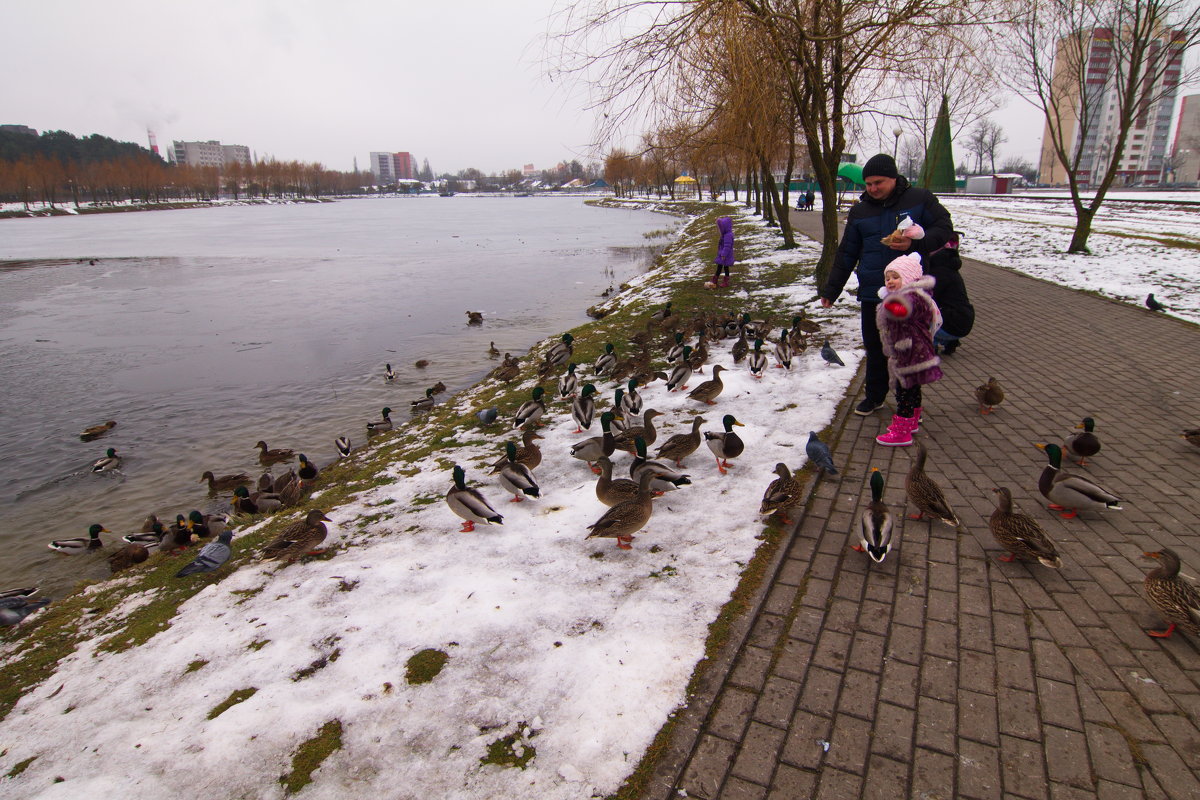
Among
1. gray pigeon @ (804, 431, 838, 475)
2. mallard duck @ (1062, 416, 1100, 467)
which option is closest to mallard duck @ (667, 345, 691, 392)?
gray pigeon @ (804, 431, 838, 475)

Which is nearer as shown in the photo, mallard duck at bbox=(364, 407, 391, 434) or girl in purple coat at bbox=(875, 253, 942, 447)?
girl in purple coat at bbox=(875, 253, 942, 447)

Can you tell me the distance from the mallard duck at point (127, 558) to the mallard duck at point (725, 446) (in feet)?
21.4

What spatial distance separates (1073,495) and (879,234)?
3.10m

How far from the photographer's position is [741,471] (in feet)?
19.4

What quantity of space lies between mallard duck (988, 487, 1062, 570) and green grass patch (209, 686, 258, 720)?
5.20 m

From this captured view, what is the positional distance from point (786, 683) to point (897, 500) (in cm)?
250

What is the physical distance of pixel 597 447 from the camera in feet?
20.6

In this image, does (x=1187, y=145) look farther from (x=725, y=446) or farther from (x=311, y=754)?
(x=311, y=754)

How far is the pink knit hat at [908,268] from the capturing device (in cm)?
536

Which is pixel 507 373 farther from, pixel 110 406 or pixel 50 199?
pixel 50 199

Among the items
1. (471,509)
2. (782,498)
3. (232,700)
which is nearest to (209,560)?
(232,700)

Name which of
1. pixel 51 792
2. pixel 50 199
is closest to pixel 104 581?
pixel 51 792

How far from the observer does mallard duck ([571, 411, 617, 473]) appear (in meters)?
6.23

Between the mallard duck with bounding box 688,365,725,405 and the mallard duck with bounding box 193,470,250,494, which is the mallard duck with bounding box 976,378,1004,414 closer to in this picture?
the mallard duck with bounding box 688,365,725,405
